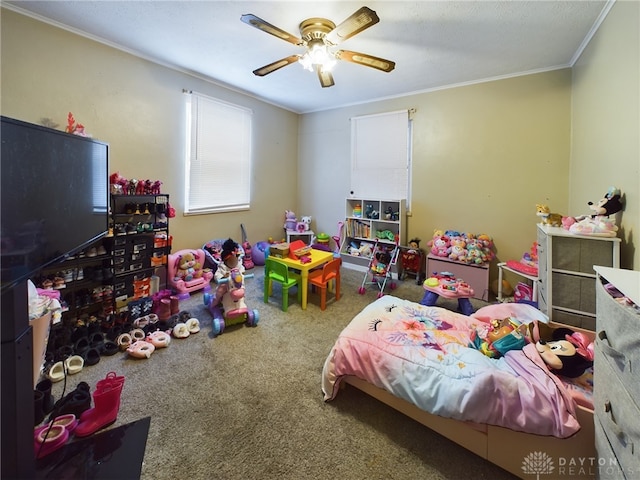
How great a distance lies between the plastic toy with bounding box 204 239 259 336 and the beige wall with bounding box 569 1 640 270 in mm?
2896

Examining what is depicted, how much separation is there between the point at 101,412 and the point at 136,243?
1.74 meters

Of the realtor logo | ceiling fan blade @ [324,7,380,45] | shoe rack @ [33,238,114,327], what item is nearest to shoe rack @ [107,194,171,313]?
shoe rack @ [33,238,114,327]

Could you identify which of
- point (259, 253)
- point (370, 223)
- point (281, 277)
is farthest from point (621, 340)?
point (259, 253)

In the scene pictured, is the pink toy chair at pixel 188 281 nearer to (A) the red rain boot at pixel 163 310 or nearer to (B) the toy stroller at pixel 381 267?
(A) the red rain boot at pixel 163 310

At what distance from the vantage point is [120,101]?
2877 mm

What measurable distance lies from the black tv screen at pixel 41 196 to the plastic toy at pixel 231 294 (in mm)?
1203

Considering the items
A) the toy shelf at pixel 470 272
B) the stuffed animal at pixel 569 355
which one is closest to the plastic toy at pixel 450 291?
the toy shelf at pixel 470 272

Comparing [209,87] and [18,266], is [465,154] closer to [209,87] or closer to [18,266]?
[209,87]

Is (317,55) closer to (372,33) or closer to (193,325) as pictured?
(372,33)

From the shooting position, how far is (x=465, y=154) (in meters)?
3.60

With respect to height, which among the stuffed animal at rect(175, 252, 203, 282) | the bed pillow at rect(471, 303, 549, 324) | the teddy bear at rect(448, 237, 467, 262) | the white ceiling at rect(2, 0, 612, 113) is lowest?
the bed pillow at rect(471, 303, 549, 324)

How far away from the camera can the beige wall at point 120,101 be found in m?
2.29

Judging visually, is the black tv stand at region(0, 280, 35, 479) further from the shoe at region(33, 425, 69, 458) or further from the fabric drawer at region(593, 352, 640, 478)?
the fabric drawer at region(593, 352, 640, 478)

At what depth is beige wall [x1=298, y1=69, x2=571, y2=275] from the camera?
3092 mm
